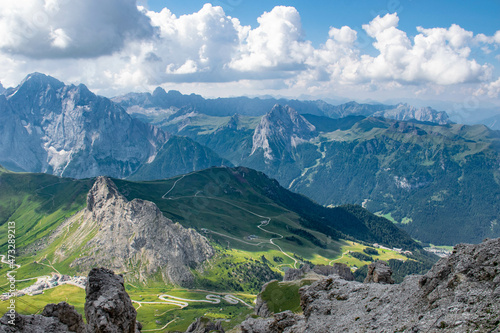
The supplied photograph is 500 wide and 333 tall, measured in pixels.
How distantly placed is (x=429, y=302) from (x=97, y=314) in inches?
1662

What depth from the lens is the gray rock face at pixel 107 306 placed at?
4597 centimetres

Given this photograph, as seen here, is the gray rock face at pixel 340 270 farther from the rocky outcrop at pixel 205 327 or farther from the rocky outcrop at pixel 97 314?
the rocky outcrop at pixel 97 314

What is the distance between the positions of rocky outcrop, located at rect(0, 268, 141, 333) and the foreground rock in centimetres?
2508

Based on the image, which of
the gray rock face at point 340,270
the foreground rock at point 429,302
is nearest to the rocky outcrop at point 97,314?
the foreground rock at point 429,302

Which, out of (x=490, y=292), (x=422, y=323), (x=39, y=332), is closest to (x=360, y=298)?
(x=422, y=323)

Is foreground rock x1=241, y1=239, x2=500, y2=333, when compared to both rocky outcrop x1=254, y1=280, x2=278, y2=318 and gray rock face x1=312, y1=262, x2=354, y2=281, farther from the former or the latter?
gray rock face x1=312, y1=262, x2=354, y2=281

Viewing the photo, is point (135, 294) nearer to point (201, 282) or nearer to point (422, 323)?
point (201, 282)

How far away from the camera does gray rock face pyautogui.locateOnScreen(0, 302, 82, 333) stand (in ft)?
124

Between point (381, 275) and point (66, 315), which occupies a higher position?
point (66, 315)

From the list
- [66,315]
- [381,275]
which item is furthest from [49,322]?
[381,275]

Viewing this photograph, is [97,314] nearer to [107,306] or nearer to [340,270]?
[107,306]

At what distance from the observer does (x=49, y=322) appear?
44.8 m

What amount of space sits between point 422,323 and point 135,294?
556ft

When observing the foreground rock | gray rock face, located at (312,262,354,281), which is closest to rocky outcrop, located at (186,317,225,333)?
the foreground rock
